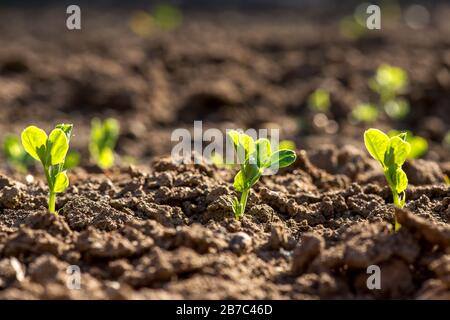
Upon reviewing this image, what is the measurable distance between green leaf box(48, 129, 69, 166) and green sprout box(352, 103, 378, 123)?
3020 millimetres

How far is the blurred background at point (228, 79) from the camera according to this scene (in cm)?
518

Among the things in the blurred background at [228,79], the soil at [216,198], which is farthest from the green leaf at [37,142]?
the blurred background at [228,79]

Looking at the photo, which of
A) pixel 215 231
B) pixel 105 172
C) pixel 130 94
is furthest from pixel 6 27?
pixel 215 231

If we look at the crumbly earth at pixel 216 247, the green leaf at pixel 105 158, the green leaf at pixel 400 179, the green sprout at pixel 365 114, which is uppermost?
the green sprout at pixel 365 114

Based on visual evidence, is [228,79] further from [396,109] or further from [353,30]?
[353,30]

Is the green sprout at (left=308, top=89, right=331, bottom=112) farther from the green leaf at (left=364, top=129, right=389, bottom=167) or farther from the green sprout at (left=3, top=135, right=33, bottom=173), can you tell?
the green leaf at (left=364, top=129, right=389, bottom=167)

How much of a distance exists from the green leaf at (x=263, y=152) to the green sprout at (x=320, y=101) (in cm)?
273

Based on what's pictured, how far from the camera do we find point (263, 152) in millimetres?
2617

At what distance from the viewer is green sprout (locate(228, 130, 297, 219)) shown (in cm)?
261

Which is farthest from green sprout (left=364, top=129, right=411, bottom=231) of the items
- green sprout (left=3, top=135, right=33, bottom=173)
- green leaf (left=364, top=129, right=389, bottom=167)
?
green sprout (left=3, top=135, right=33, bottom=173)

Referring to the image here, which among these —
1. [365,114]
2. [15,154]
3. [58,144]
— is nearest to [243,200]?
[58,144]

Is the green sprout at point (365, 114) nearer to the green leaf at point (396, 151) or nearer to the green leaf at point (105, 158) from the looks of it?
the green leaf at point (105, 158)
